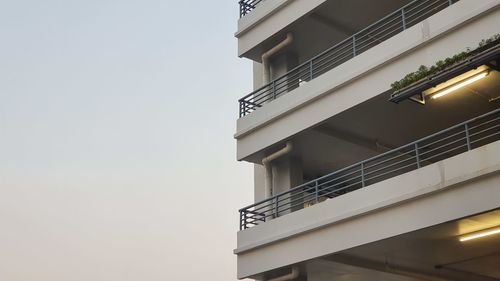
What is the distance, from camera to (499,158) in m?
10.9

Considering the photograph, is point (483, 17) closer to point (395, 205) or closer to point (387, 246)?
point (395, 205)

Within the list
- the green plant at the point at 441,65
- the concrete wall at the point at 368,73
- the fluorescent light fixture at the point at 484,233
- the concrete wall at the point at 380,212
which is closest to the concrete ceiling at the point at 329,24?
the concrete wall at the point at 368,73

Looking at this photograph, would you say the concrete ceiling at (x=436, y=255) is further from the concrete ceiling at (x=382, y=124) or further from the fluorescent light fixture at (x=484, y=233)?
the concrete ceiling at (x=382, y=124)

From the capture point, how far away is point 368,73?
46.1 ft

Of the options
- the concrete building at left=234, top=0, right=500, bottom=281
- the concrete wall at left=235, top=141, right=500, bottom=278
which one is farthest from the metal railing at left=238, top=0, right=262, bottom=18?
the concrete wall at left=235, top=141, right=500, bottom=278

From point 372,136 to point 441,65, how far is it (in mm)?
4639

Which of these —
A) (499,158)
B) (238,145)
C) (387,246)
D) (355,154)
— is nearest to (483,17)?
(499,158)

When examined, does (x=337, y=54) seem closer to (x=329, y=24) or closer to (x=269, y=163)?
(x=329, y=24)

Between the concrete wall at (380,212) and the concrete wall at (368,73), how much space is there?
204 centimetres

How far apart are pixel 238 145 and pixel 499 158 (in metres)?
7.61

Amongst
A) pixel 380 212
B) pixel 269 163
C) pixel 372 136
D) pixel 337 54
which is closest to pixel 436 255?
pixel 380 212

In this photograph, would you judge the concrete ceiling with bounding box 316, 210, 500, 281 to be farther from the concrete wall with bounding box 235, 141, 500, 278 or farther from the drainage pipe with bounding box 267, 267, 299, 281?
the drainage pipe with bounding box 267, 267, 299, 281

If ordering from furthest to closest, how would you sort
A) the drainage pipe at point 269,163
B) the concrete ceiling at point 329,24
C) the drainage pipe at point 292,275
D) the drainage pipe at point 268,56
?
the drainage pipe at point 268,56
the drainage pipe at point 269,163
the concrete ceiling at point 329,24
the drainage pipe at point 292,275

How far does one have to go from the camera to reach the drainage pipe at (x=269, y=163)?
16.0m
